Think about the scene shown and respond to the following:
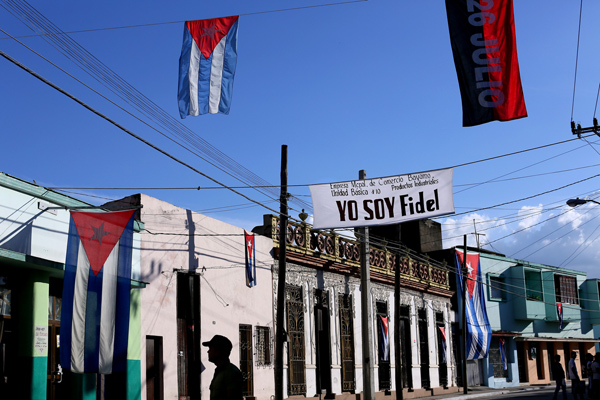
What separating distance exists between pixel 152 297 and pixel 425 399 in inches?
626

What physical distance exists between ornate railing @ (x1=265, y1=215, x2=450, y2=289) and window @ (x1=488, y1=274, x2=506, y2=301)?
6511 millimetres

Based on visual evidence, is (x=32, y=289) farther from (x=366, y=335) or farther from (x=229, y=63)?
(x=366, y=335)

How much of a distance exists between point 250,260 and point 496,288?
80.1ft

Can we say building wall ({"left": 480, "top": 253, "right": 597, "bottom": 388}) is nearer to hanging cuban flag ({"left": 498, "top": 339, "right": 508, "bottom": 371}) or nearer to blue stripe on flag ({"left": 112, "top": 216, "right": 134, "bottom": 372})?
hanging cuban flag ({"left": 498, "top": 339, "right": 508, "bottom": 371})

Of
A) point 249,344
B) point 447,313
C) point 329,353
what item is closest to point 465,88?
point 249,344

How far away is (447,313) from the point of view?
120 feet

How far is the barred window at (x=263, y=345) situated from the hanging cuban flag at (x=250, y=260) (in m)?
1.42

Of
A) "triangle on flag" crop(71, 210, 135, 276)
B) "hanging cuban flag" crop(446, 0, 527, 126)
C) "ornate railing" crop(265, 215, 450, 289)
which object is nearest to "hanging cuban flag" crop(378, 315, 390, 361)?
"ornate railing" crop(265, 215, 450, 289)

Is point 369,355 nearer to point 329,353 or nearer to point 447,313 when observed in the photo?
point 329,353

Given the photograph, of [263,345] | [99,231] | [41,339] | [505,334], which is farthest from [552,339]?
[99,231]

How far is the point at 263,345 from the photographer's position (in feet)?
72.9

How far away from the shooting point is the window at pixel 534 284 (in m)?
45.4

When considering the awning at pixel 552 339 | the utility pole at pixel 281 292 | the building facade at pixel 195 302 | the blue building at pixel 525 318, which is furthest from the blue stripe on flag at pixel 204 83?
the awning at pixel 552 339

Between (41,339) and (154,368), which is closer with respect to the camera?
(41,339)
